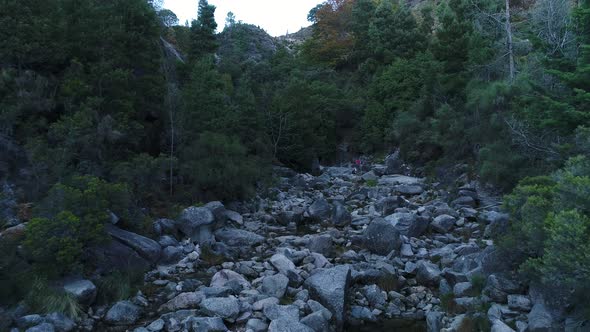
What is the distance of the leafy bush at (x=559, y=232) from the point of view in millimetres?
7371

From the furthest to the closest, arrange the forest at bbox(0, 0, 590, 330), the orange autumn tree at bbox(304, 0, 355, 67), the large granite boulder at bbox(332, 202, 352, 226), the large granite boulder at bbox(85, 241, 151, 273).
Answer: the orange autumn tree at bbox(304, 0, 355, 67) < the large granite boulder at bbox(332, 202, 352, 226) < the large granite boulder at bbox(85, 241, 151, 273) < the forest at bbox(0, 0, 590, 330)

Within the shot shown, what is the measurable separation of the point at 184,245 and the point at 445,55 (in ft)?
60.3

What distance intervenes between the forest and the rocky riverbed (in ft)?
2.52

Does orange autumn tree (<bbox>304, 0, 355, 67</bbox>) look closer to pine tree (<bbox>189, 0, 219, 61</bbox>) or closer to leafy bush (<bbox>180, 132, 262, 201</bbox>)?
pine tree (<bbox>189, 0, 219, 61</bbox>)

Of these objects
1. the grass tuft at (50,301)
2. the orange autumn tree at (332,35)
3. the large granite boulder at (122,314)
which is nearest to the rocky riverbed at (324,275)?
the large granite boulder at (122,314)

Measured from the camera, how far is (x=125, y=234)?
13219mm

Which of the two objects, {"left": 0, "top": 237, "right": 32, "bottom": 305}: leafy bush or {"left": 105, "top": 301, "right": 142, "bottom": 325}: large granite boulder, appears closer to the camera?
{"left": 0, "top": 237, "right": 32, "bottom": 305}: leafy bush

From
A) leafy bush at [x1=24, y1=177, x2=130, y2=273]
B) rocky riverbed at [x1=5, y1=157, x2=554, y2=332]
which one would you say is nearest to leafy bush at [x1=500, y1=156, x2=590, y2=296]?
rocky riverbed at [x1=5, y1=157, x2=554, y2=332]

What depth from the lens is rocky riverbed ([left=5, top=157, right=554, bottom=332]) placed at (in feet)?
32.9

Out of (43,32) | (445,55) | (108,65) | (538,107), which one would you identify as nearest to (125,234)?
(108,65)

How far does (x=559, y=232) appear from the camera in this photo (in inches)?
301

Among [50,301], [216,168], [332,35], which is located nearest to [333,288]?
[50,301]

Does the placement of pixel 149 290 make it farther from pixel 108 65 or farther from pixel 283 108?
pixel 283 108

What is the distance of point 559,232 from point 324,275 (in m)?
5.64
